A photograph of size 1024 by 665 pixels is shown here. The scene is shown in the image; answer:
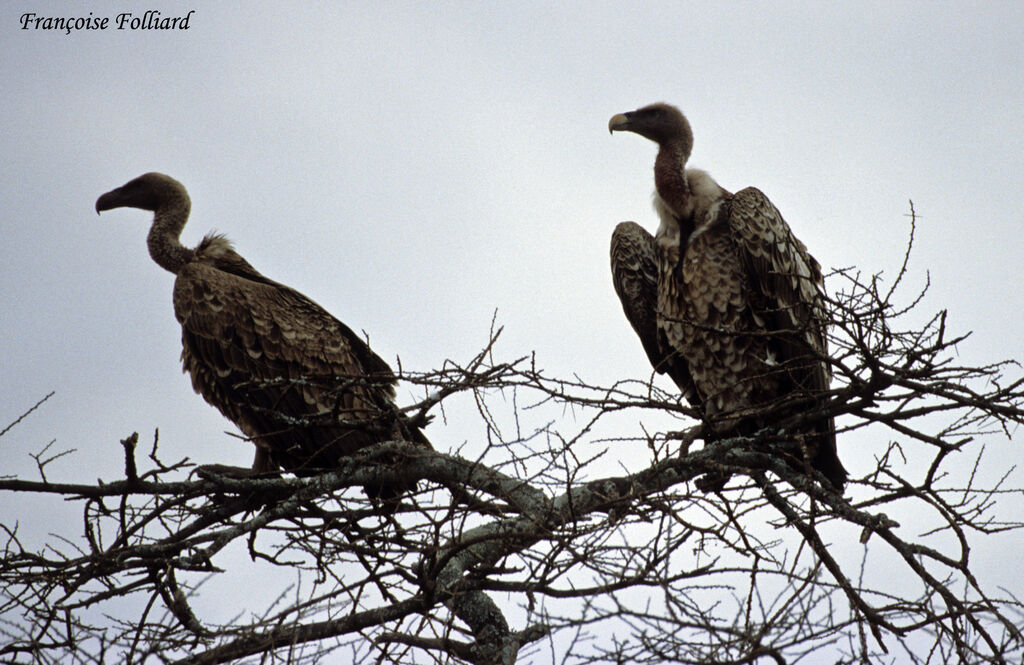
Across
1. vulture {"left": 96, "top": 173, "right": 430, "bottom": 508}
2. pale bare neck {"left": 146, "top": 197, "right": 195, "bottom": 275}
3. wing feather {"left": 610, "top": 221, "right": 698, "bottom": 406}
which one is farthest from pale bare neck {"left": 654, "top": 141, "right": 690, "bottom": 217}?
pale bare neck {"left": 146, "top": 197, "right": 195, "bottom": 275}

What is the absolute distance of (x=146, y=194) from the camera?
8.23m

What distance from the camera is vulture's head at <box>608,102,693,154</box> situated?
6688mm

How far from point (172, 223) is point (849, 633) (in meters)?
6.13

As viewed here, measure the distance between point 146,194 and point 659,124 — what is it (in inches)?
163

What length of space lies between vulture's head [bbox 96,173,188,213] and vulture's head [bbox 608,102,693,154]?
3645mm

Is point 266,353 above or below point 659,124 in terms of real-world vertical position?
below

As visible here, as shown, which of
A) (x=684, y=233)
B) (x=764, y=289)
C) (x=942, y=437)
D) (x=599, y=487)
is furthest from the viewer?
(x=684, y=233)

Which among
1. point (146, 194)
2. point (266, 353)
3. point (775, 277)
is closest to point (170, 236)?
point (146, 194)

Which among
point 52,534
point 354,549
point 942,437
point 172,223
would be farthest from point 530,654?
point 172,223

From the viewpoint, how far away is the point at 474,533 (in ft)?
15.6

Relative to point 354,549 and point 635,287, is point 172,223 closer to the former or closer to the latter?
point 635,287

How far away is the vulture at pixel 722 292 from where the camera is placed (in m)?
5.56

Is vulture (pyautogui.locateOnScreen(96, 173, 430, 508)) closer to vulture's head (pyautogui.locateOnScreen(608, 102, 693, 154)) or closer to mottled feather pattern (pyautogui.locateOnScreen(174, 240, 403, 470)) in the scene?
mottled feather pattern (pyautogui.locateOnScreen(174, 240, 403, 470))

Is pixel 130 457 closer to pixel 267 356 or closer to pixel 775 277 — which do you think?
pixel 267 356
